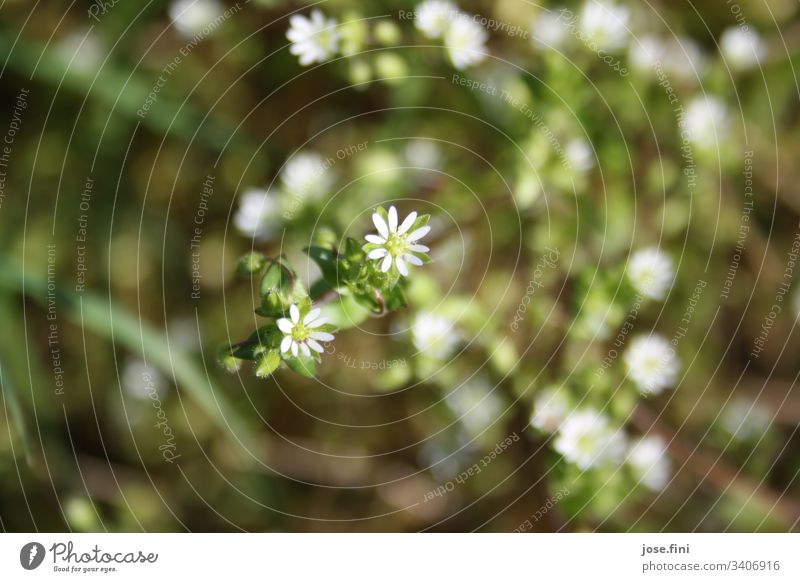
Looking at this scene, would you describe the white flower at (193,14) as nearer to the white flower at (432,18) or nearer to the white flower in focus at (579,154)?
the white flower at (432,18)

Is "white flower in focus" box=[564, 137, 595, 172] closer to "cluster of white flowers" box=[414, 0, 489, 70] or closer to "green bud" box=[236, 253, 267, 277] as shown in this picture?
"cluster of white flowers" box=[414, 0, 489, 70]

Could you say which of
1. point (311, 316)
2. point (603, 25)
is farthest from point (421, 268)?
point (603, 25)

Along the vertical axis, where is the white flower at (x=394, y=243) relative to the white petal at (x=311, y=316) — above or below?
above

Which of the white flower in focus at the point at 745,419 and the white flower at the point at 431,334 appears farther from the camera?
the white flower in focus at the point at 745,419

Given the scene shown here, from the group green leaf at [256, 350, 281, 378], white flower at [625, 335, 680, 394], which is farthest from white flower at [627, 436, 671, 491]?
green leaf at [256, 350, 281, 378]

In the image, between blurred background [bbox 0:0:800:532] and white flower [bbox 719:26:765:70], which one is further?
white flower [bbox 719:26:765:70]

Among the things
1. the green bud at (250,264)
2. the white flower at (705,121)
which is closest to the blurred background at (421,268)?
the white flower at (705,121)
